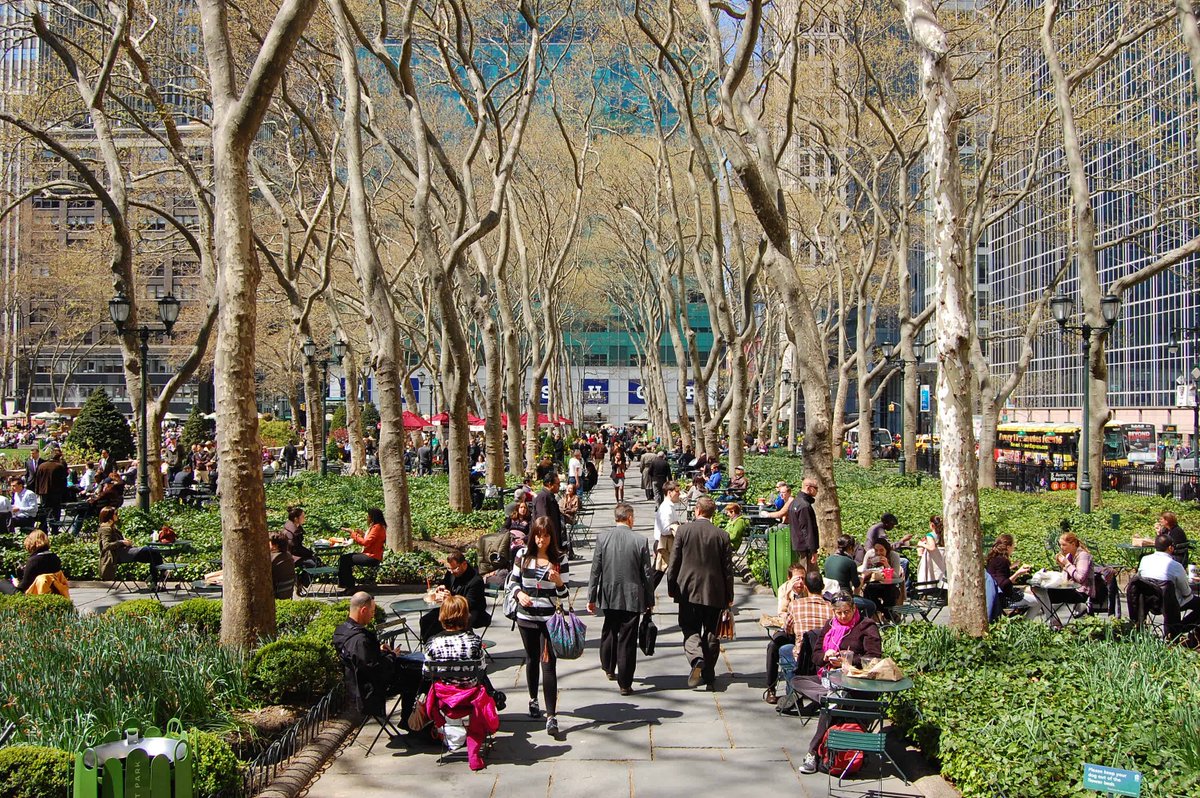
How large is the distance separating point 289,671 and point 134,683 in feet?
3.51

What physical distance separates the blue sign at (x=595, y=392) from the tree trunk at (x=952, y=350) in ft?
301

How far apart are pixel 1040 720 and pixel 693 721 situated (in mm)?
2527

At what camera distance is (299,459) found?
155 feet

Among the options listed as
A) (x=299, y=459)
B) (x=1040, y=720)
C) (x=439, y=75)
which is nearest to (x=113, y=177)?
(x=439, y=75)

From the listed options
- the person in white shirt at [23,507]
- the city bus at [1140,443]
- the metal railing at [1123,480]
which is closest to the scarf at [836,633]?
the person in white shirt at [23,507]

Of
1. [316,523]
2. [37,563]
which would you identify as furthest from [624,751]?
[316,523]

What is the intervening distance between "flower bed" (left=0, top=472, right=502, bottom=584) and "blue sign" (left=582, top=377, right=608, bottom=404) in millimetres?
73841

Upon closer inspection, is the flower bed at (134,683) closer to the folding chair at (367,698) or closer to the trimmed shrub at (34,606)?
the trimmed shrub at (34,606)

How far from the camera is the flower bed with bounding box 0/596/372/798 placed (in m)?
5.77

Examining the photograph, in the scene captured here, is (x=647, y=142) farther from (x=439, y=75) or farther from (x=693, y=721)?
(x=693, y=721)

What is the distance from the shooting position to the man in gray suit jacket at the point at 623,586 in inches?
334

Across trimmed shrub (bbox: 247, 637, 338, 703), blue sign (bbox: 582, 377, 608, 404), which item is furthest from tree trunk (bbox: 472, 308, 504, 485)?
blue sign (bbox: 582, 377, 608, 404)

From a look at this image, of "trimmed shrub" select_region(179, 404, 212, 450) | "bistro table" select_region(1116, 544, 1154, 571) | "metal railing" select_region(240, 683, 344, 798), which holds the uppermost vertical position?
"trimmed shrub" select_region(179, 404, 212, 450)

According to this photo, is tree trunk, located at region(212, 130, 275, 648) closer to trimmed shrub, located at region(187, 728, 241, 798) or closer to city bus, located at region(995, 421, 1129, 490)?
trimmed shrub, located at region(187, 728, 241, 798)
